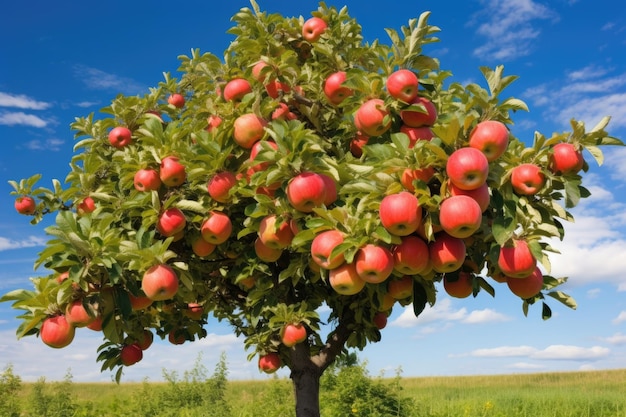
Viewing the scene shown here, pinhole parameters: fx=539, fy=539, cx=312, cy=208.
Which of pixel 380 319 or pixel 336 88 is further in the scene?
pixel 380 319

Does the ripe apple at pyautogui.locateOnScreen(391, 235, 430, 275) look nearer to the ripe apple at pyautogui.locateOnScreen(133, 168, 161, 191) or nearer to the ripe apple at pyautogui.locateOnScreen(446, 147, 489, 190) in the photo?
the ripe apple at pyautogui.locateOnScreen(446, 147, 489, 190)

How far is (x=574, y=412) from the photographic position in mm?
15125

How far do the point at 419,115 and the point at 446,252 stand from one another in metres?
1.14

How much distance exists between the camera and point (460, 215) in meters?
3.41

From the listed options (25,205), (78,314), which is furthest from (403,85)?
(25,205)

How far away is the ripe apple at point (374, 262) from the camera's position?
11.9ft

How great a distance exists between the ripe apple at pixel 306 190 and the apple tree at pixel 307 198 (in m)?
0.02

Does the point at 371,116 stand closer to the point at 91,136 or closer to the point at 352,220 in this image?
the point at 352,220

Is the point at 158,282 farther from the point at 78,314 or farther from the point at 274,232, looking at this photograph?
the point at 274,232

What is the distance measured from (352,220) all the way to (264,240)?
97cm

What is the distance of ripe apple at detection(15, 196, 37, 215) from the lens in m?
6.84

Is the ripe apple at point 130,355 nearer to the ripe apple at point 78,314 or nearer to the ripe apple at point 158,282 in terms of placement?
the ripe apple at point 78,314

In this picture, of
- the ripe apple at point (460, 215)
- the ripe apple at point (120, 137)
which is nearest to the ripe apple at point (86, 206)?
the ripe apple at point (120, 137)

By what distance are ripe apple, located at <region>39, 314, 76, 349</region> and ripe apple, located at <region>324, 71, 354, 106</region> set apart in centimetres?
306
